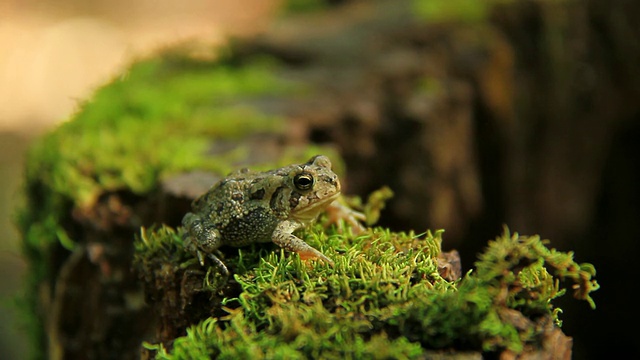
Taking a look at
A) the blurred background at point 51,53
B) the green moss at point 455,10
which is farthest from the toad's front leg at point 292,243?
the blurred background at point 51,53

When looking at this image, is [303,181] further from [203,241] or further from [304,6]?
[304,6]

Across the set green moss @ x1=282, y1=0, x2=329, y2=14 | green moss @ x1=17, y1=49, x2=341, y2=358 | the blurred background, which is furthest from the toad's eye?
the blurred background

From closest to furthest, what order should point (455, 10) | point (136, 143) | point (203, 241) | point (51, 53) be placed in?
point (203, 241)
point (136, 143)
point (455, 10)
point (51, 53)

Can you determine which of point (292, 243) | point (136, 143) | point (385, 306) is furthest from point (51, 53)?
point (385, 306)

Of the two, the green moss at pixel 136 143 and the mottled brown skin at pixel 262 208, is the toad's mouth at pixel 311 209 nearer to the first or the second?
the mottled brown skin at pixel 262 208

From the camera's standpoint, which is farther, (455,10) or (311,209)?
(455,10)

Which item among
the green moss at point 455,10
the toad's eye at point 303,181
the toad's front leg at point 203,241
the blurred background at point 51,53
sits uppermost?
the green moss at point 455,10

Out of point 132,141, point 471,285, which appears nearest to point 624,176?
point 132,141
